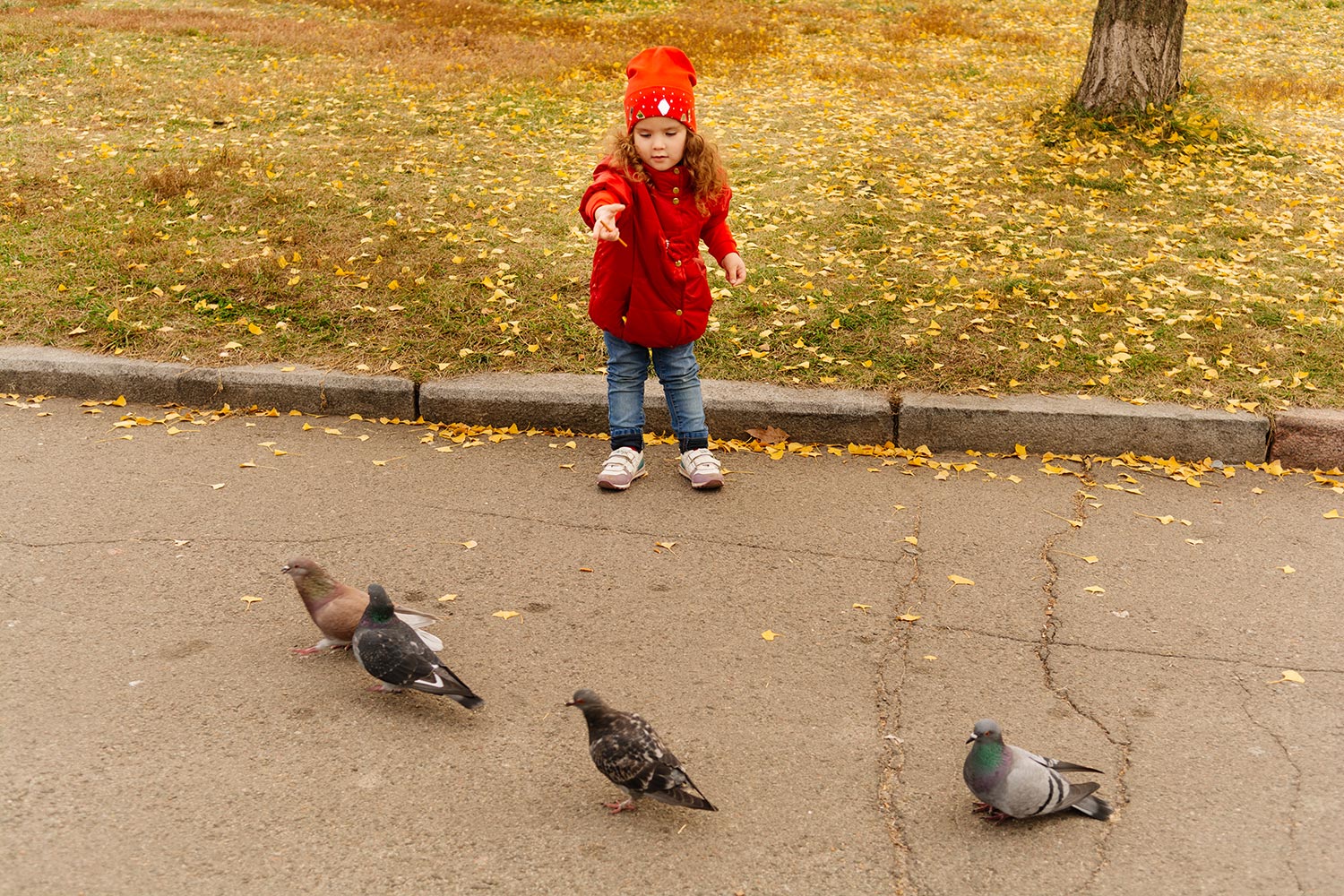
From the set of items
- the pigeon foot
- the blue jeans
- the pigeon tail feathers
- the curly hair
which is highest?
the curly hair

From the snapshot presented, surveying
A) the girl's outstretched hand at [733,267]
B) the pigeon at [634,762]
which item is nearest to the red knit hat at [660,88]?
the girl's outstretched hand at [733,267]

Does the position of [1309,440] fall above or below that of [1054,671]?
above

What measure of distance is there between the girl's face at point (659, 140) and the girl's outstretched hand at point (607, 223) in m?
0.33

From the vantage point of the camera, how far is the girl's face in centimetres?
442

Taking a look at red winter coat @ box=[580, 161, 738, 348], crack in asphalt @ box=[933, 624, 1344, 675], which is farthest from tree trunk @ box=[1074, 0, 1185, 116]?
crack in asphalt @ box=[933, 624, 1344, 675]

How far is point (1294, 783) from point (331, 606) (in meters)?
2.77

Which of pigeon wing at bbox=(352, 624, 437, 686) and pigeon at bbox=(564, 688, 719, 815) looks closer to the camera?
pigeon at bbox=(564, 688, 719, 815)

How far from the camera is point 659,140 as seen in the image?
4.43m

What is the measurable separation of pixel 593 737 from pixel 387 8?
53.6 ft

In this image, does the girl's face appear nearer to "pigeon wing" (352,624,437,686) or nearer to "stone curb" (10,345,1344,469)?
"stone curb" (10,345,1344,469)

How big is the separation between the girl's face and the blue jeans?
79cm

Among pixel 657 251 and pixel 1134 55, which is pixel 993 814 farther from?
pixel 1134 55

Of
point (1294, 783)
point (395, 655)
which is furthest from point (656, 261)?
point (1294, 783)

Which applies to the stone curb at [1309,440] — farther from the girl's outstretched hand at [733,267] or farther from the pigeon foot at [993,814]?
the pigeon foot at [993,814]
